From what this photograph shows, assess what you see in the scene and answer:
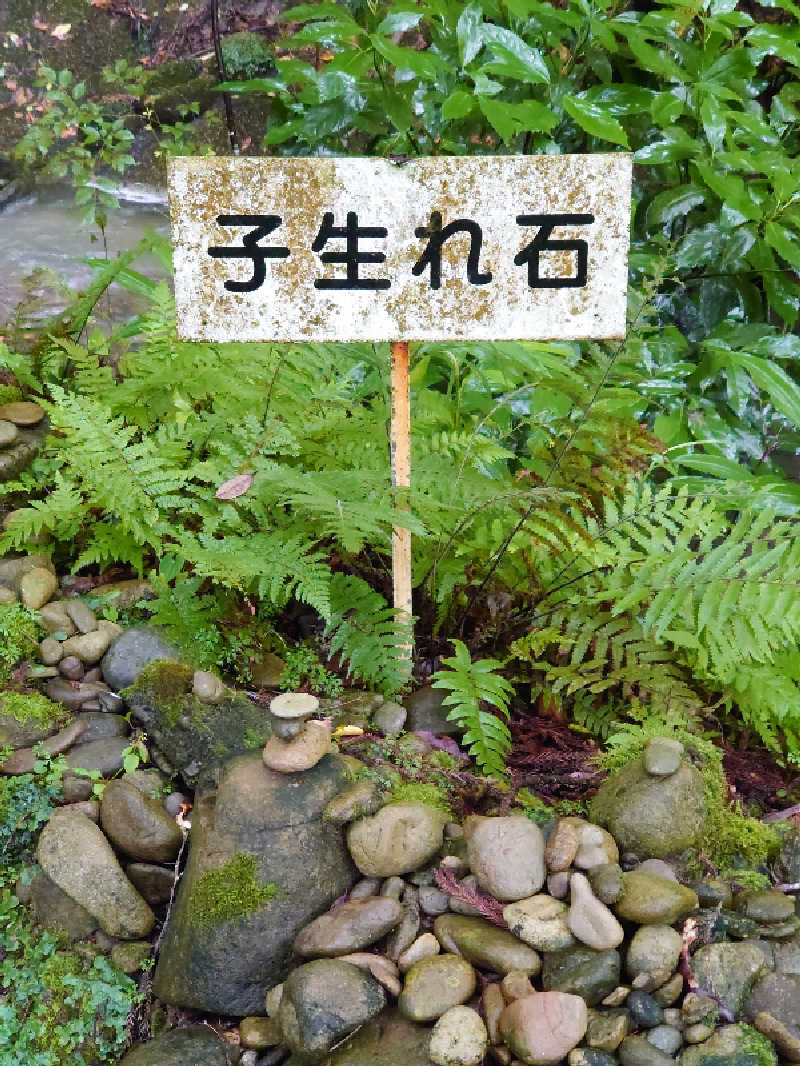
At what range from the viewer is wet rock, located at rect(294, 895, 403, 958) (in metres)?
2.13

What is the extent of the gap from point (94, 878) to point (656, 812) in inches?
55.8

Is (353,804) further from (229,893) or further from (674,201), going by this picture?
(674,201)

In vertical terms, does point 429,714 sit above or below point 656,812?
below

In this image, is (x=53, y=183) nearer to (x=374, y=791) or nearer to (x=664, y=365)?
(x=664, y=365)

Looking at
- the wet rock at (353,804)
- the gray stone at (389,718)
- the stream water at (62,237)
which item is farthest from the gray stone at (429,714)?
the stream water at (62,237)

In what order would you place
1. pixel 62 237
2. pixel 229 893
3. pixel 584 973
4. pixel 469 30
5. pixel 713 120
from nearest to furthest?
1. pixel 584 973
2. pixel 229 893
3. pixel 469 30
4. pixel 713 120
5. pixel 62 237

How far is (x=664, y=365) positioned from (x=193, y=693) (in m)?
2.76

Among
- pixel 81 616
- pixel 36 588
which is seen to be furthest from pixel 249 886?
pixel 36 588

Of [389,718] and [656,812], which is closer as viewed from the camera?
[656,812]

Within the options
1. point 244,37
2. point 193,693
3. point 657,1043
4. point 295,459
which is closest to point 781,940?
point 657,1043

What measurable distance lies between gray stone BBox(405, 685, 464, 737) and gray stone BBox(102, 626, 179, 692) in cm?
75

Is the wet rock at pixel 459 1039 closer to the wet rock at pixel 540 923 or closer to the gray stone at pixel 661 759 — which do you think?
the wet rock at pixel 540 923

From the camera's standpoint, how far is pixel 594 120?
3689 millimetres

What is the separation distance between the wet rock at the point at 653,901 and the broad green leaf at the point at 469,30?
3.08 meters
